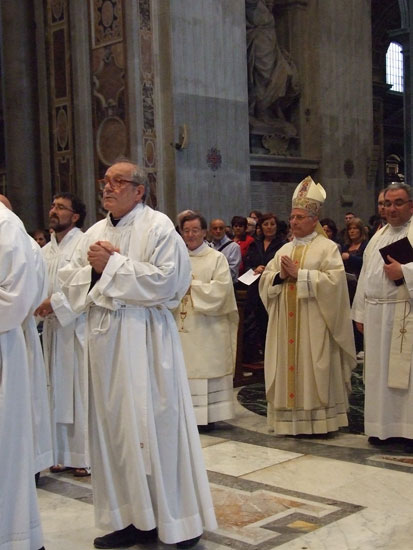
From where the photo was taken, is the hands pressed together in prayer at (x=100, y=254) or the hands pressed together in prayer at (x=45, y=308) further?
the hands pressed together in prayer at (x=45, y=308)

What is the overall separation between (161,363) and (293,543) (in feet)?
3.93

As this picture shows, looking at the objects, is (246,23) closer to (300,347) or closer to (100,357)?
(300,347)

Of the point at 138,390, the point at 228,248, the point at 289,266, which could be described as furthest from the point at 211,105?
the point at 138,390

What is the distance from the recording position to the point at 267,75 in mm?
14531

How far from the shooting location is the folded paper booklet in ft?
20.2

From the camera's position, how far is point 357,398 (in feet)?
26.8

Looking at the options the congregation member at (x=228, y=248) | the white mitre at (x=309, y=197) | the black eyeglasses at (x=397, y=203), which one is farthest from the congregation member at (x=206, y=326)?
the congregation member at (x=228, y=248)

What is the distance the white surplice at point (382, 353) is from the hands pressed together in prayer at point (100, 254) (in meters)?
2.82

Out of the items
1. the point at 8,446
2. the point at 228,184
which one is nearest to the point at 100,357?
the point at 8,446

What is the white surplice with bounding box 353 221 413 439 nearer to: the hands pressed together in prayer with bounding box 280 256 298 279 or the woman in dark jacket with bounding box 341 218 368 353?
the hands pressed together in prayer with bounding box 280 256 298 279

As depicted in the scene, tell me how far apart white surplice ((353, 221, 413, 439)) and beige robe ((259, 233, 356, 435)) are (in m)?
0.31

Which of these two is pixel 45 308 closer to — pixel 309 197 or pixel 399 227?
pixel 309 197

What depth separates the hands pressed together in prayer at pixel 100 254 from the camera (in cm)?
416

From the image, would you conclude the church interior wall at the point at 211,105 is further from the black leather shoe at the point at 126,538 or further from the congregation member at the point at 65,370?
the black leather shoe at the point at 126,538
